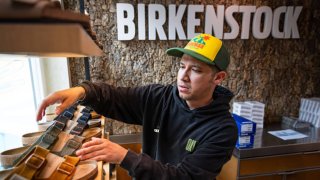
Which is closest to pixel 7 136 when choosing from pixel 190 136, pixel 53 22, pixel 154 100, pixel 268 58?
pixel 154 100

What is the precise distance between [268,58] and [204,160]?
176 cm

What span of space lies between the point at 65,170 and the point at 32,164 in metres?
0.09

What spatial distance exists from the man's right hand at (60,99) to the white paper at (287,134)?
1.87 m

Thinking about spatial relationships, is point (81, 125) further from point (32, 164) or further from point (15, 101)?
point (15, 101)

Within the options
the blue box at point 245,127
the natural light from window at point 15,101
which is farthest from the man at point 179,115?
the blue box at point 245,127

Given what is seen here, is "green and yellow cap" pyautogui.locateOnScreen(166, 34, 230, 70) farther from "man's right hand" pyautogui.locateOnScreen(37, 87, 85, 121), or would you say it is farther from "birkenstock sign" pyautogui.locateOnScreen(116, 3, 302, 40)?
"birkenstock sign" pyautogui.locateOnScreen(116, 3, 302, 40)

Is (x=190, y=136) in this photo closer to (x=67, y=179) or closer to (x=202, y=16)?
(x=67, y=179)

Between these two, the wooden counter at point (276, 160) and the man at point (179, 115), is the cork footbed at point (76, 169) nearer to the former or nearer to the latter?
the man at point (179, 115)

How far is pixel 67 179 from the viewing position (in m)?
0.70

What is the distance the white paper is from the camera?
2156 millimetres

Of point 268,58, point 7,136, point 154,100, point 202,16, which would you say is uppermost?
point 202,16

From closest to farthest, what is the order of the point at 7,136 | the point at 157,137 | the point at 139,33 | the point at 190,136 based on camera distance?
the point at 190,136 → the point at 157,137 → the point at 7,136 → the point at 139,33

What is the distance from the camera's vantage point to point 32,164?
663 mm

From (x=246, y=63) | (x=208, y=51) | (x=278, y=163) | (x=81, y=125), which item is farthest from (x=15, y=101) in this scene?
(x=278, y=163)
